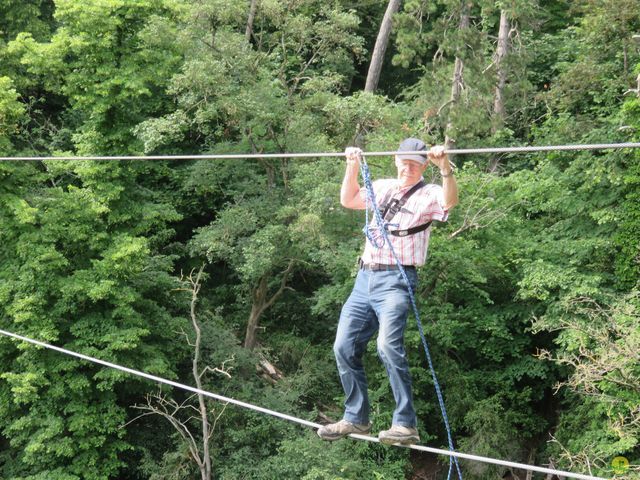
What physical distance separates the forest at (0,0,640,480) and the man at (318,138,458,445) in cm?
980

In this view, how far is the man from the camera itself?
4473mm

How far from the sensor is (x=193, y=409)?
16.7 metres

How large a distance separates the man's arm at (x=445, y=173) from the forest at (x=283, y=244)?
394 inches

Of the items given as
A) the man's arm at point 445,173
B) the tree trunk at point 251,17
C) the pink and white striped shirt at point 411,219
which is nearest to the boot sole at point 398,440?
the pink and white striped shirt at point 411,219

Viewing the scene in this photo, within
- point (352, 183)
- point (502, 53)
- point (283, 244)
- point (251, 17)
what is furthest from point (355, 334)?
point (502, 53)

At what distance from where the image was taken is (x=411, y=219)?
4523mm

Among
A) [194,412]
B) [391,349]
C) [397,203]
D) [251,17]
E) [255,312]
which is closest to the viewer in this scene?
[391,349]

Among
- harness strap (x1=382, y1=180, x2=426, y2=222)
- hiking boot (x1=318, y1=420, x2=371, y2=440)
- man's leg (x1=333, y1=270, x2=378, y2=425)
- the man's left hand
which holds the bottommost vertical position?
hiking boot (x1=318, y1=420, x2=371, y2=440)

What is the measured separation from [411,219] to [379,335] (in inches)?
23.2

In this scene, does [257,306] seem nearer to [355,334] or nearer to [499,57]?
[499,57]

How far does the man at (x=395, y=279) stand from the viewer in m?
4.47

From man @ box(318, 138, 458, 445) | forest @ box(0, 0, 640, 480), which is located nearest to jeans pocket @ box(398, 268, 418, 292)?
man @ box(318, 138, 458, 445)

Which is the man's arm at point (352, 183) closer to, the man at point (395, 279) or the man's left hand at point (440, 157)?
the man at point (395, 279)

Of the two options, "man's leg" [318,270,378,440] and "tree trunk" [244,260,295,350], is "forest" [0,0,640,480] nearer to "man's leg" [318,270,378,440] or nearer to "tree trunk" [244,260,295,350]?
"tree trunk" [244,260,295,350]
